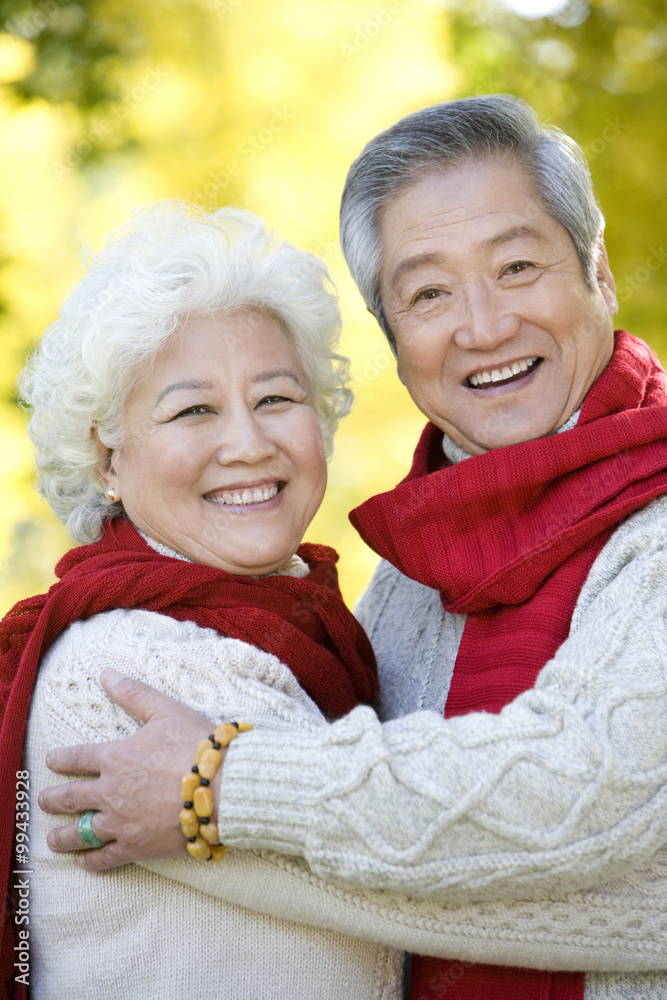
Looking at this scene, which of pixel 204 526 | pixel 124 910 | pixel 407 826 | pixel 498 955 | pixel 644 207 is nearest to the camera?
pixel 407 826

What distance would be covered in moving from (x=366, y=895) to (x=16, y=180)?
10.9 feet

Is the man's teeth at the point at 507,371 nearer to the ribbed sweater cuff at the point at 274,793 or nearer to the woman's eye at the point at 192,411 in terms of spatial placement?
the woman's eye at the point at 192,411

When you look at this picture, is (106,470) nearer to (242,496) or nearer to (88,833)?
(242,496)

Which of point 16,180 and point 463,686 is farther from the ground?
point 16,180

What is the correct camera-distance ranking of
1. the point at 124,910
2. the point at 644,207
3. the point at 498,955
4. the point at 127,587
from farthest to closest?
1. the point at 644,207
2. the point at 127,587
3. the point at 124,910
4. the point at 498,955

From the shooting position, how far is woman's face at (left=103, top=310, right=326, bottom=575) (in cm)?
210

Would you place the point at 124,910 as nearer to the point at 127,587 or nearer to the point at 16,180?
the point at 127,587

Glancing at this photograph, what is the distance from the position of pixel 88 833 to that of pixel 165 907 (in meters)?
0.22

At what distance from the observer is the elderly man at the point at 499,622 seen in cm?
148

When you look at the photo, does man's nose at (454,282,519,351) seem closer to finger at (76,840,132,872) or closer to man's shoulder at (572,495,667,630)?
man's shoulder at (572,495,667,630)

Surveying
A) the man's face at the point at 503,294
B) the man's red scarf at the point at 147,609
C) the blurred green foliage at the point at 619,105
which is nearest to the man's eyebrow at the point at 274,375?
the man's face at the point at 503,294

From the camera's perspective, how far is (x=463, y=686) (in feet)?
6.63

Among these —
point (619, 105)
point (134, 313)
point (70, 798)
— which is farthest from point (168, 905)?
point (619, 105)

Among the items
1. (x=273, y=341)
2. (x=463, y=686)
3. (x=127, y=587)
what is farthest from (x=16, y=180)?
(x=463, y=686)
